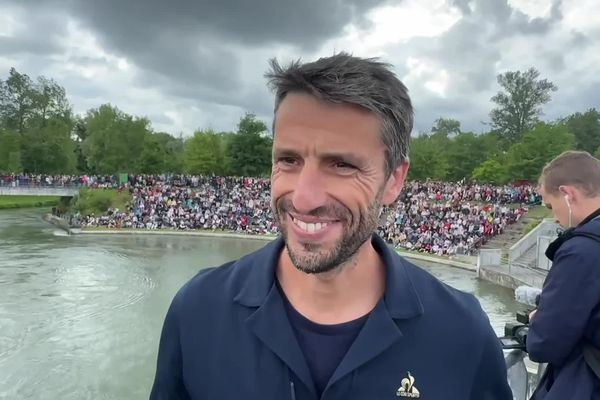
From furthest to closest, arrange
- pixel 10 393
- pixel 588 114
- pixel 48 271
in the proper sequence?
pixel 588 114
pixel 48 271
pixel 10 393

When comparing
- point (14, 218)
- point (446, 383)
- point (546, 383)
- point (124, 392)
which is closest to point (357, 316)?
point (446, 383)

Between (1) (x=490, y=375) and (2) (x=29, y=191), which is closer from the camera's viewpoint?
(1) (x=490, y=375)

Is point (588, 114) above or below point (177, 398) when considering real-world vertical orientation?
above

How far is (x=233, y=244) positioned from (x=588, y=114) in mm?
50592

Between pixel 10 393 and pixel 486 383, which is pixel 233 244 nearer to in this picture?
pixel 10 393

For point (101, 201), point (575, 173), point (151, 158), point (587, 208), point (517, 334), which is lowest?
point (101, 201)

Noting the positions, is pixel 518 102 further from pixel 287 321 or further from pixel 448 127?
pixel 287 321

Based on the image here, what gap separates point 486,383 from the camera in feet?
5.17

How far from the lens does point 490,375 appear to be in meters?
1.58

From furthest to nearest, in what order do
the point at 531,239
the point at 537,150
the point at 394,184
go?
the point at 537,150, the point at 531,239, the point at 394,184

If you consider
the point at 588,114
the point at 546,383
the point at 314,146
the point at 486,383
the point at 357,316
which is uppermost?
the point at 588,114

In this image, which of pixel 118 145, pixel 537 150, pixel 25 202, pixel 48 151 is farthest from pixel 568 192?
pixel 48 151

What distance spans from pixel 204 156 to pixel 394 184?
53.0 meters

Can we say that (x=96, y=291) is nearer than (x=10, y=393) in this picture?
No
